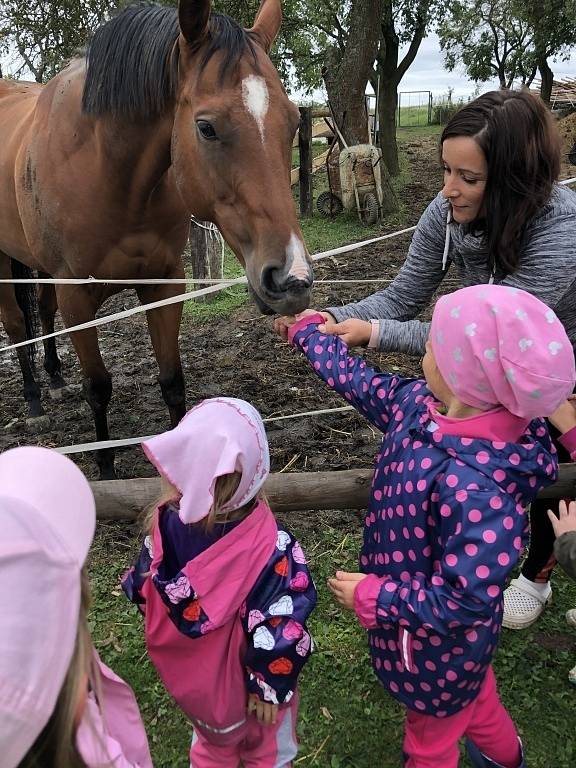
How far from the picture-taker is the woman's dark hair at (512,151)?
1550mm

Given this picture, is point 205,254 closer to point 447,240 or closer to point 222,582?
point 447,240

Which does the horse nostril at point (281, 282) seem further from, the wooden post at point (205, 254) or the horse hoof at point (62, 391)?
the wooden post at point (205, 254)

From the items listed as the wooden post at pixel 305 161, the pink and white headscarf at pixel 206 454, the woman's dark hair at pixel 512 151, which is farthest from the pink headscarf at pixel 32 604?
the wooden post at pixel 305 161

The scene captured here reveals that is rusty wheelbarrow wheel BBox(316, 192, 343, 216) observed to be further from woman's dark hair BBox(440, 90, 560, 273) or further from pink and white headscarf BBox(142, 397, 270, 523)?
pink and white headscarf BBox(142, 397, 270, 523)

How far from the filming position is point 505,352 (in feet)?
3.77

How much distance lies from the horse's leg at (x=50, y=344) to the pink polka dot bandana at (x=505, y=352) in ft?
11.5

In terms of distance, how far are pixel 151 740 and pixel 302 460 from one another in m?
1.61

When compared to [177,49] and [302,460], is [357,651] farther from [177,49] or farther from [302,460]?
[177,49]

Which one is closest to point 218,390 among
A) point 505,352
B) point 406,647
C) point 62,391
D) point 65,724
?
point 62,391

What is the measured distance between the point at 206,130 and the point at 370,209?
8.01 m

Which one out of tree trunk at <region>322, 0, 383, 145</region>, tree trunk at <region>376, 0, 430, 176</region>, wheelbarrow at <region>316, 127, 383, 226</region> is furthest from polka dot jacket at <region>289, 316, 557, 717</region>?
tree trunk at <region>376, 0, 430, 176</region>

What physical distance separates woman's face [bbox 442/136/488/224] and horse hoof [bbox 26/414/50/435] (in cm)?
293

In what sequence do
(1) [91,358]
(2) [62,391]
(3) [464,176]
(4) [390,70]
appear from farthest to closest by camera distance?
(4) [390,70]
(2) [62,391]
(1) [91,358]
(3) [464,176]

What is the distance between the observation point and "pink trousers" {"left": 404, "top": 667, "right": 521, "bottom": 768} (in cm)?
143
